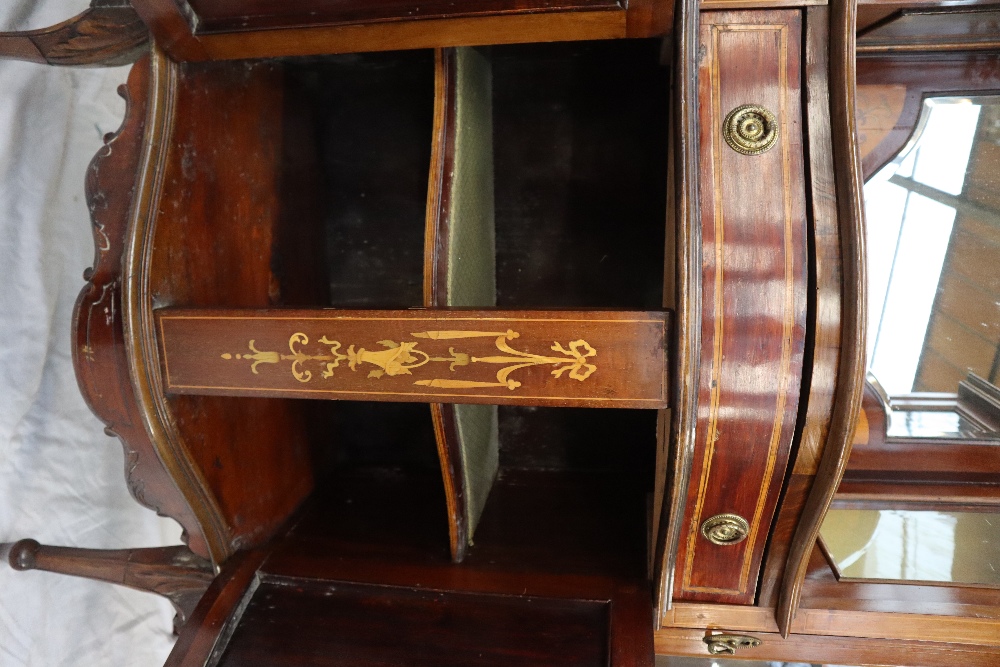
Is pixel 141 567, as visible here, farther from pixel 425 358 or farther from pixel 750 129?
pixel 750 129

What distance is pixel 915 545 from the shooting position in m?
1.03

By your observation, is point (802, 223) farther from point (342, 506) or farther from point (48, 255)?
point (48, 255)

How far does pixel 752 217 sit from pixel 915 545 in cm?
62

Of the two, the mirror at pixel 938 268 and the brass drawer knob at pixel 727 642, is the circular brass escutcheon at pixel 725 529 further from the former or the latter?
the mirror at pixel 938 268

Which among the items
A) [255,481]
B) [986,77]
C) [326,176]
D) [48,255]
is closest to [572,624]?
[255,481]

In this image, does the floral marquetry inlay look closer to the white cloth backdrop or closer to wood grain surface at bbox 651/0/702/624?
wood grain surface at bbox 651/0/702/624

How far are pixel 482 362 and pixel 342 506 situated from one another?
1.91 ft

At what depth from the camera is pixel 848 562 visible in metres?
1.01

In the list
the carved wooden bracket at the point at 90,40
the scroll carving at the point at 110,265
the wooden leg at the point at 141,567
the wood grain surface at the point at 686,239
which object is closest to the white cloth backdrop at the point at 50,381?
the wooden leg at the point at 141,567

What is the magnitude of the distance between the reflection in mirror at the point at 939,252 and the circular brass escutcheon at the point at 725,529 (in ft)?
1.49

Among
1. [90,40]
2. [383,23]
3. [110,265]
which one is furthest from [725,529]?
[90,40]

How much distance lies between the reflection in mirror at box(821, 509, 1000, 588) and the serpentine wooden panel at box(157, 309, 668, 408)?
1.61 feet

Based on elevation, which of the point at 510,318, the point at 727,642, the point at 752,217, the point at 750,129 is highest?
the point at 750,129

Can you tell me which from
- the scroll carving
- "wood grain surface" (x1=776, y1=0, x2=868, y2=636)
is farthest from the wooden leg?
"wood grain surface" (x1=776, y1=0, x2=868, y2=636)
